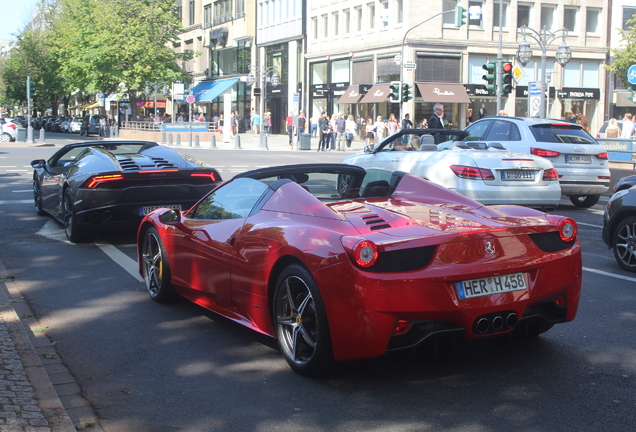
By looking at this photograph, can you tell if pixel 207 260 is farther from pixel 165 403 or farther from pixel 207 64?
pixel 207 64

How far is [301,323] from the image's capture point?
4668mm

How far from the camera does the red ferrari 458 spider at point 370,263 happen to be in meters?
4.21

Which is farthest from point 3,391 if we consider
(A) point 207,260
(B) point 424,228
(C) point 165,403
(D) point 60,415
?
(B) point 424,228

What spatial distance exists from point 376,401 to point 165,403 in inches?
46.8

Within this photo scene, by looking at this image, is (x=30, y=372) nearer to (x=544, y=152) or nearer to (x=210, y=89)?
(x=544, y=152)

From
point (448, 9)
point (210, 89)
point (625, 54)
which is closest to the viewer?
point (448, 9)

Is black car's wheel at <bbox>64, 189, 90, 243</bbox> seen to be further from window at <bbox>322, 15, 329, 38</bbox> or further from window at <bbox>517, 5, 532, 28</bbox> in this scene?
window at <bbox>322, 15, 329, 38</bbox>

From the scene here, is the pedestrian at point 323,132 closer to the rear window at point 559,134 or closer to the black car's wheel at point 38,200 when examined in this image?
the rear window at point 559,134

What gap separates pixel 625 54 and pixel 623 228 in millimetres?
43424

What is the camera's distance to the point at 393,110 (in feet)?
158

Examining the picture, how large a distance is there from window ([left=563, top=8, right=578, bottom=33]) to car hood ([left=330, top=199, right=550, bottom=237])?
49.0m

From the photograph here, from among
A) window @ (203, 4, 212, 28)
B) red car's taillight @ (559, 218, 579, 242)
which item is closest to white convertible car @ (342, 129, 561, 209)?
red car's taillight @ (559, 218, 579, 242)

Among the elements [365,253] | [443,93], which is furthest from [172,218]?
[443,93]

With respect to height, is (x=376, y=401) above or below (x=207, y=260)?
below
